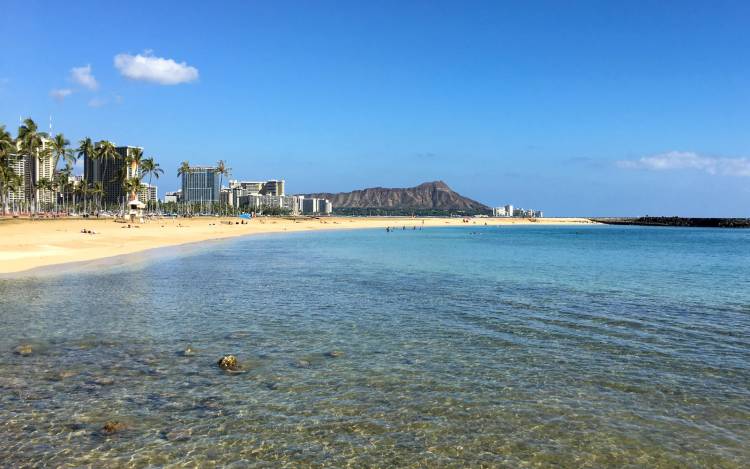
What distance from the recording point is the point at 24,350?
13.5 metres

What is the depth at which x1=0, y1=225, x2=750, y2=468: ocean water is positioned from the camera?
8297mm

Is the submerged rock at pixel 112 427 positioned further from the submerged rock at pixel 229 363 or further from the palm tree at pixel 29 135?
the palm tree at pixel 29 135

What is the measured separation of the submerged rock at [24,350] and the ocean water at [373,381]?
13 cm

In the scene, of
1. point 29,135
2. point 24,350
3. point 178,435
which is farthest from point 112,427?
point 29,135

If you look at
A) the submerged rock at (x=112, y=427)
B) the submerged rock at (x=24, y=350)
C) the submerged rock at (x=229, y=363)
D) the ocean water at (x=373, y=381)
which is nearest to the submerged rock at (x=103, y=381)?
the ocean water at (x=373, y=381)

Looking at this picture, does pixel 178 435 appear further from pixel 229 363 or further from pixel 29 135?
pixel 29 135

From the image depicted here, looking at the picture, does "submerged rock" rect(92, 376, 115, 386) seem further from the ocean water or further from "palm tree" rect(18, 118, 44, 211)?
"palm tree" rect(18, 118, 44, 211)

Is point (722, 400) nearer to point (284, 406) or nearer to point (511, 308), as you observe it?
point (284, 406)

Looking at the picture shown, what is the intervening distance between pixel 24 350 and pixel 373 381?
31.6 feet

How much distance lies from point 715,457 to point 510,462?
3387 millimetres

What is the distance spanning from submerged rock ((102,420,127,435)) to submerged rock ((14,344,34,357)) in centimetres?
612

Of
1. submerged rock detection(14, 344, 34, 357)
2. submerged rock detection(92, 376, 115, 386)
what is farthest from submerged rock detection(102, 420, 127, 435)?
submerged rock detection(14, 344, 34, 357)

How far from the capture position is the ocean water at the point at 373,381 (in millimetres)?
8297

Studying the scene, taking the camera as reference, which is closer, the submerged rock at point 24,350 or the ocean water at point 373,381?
the ocean water at point 373,381
